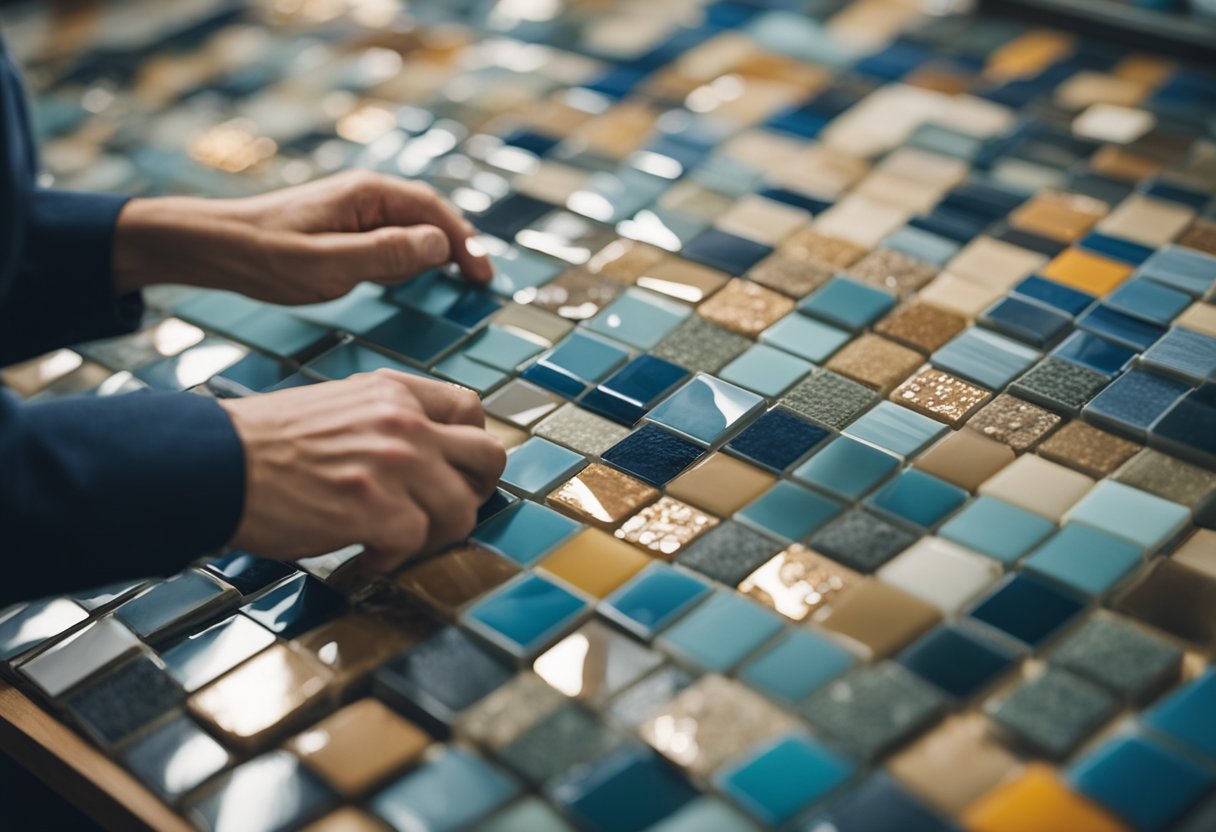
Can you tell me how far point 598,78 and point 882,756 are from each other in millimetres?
903

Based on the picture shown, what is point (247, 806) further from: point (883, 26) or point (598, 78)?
point (883, 26)

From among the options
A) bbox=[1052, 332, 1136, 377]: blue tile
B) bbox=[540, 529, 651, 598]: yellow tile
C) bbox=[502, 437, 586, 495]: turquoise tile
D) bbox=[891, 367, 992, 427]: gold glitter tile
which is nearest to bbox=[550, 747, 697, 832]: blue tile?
bbox=[540, 529, 651, 598]: yellow tile

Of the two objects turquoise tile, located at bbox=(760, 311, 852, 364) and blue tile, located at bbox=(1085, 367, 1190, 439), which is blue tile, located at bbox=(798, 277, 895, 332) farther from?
blue tile, located at bbox=(1085, 367, 1190, 439)

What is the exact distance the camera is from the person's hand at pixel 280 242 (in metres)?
1.00

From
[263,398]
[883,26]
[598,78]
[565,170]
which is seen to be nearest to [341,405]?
[263,398]

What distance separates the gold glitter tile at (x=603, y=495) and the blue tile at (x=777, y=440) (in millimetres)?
73

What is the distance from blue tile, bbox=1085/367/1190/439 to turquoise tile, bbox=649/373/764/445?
0.76 ft

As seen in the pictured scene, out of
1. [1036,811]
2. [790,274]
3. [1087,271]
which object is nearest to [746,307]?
[790,274]

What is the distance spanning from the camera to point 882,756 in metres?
0.68

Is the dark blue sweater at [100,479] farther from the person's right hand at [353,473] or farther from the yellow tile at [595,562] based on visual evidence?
the yellow tile at [595,562]

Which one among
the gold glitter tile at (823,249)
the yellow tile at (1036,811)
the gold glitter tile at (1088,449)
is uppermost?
the gold glitter tile at (823,249)

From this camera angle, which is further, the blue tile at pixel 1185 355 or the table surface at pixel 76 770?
the blue tile at pixel 1185 355

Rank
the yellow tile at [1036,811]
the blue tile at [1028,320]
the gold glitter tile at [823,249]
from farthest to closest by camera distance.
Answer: the gold glitter tile at [823,249] → the blue tile at [1028,320] → the yellow tile at [1036,811]

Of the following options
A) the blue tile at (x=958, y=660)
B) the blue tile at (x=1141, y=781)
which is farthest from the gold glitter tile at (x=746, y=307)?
the blue tile at (x=1141, y=781)
